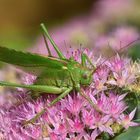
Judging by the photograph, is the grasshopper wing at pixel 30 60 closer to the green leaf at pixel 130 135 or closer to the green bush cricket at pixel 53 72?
the green bush cricket at pixel 53 72

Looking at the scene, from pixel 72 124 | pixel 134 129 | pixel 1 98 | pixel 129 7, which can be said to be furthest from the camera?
pixel 129 7

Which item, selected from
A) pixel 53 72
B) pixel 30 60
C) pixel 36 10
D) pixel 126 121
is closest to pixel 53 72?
pixel 53 72

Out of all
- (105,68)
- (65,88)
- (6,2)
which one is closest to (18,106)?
(65,88)

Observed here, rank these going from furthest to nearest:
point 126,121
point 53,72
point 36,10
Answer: point 36,10 < point 53,72 < point 126,121

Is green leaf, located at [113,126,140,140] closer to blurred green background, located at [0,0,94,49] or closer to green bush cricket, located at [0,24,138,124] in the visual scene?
green bush cricket, located at [0,24,138,124]

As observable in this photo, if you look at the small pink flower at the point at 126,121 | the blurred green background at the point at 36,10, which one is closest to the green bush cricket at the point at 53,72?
the small pink flower at the point at 126,121

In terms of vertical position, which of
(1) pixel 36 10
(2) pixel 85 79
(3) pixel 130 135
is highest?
(1) pixel 36 10

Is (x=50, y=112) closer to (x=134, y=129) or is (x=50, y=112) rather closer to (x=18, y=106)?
(x=18, y=106)

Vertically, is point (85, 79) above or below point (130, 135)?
above

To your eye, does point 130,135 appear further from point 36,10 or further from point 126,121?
point 36,10
